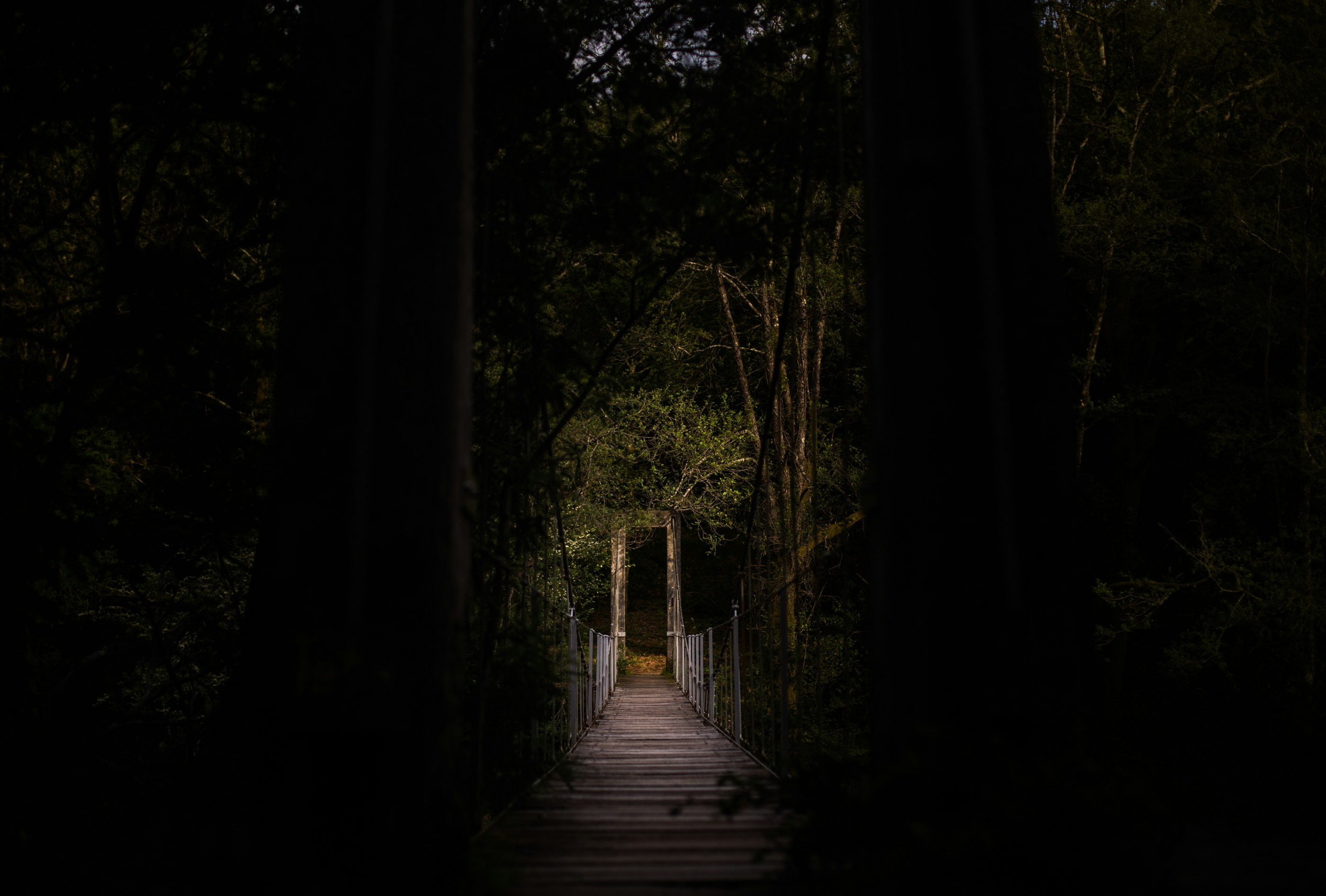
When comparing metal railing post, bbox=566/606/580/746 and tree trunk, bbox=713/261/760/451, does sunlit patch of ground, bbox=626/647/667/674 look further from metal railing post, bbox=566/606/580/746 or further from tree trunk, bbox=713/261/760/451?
metal railing post, bbox=566/606/580/746

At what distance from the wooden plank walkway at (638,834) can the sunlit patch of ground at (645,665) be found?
10705mm

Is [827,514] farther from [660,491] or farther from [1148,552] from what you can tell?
[1148,552]

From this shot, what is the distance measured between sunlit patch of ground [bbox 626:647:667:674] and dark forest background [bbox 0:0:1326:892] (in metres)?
7.10

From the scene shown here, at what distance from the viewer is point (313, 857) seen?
1219 mm

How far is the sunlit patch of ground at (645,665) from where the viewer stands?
1405 centimetres

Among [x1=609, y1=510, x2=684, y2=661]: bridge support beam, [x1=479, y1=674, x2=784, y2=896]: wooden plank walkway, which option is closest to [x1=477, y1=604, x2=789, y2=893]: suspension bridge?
[x1=479, y1=674, x2=784, y2=896]: wooden plank walkway

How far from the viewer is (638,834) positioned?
190cm

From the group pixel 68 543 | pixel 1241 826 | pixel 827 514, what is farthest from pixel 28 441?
pixel 827 514

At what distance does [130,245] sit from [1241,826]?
9.27 ft

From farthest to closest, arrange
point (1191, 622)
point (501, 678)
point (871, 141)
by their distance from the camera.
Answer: point (1191, 622) → point (501, 678) → point (871, 141)

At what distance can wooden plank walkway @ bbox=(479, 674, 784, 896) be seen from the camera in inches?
56.6

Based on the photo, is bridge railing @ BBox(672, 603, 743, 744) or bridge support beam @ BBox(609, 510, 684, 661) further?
bridge support beam @ BBox(609, 510, 684, 661)

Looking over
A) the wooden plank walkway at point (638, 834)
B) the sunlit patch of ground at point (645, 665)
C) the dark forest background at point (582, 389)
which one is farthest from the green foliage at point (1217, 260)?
the sunlit patch of ground at point (645, 665)

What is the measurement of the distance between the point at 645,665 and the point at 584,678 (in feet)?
30.5
